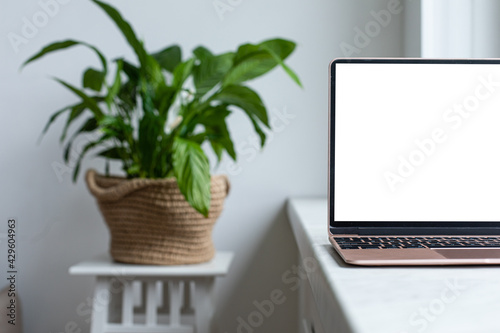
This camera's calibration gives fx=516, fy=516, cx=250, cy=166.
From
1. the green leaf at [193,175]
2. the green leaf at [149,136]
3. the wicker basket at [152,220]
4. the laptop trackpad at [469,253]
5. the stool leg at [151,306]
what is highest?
the green leaf at [149,136]

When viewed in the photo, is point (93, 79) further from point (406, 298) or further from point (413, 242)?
point (406, 298)

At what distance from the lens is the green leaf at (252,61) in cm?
90

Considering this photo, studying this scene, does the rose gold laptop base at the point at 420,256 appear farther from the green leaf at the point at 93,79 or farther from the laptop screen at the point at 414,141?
the green leaf at the point at 93,79

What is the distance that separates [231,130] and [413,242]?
0.80 metres

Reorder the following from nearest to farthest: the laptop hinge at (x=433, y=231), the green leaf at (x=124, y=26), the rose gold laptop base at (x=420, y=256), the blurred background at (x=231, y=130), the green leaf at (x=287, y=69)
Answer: the rose gold laptop base at (x=420, y=256), the laptop hinge at (x=433, y=231), the green leaf at (x=287, y=69), the green leaf at (x=124, y=26), the blurred background at (x=231, y=130)

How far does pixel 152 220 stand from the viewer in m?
0.97

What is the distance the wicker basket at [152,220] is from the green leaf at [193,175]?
0.36ft

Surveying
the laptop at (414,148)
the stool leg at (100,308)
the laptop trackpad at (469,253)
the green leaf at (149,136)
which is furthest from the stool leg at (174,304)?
the laptop trackpad at (469,253)

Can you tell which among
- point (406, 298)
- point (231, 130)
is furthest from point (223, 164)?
point (406, 298)

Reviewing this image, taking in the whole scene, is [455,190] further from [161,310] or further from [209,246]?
[161,310]

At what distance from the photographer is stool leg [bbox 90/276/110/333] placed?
101 cm

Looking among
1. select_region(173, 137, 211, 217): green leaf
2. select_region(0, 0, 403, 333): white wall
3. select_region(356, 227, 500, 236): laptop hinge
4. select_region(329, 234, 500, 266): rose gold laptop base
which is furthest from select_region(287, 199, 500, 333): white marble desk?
select_region(0, 0, 403, 333): white wall

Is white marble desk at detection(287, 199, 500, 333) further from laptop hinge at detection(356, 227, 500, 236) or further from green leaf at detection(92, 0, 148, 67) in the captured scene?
green leaf at detection(92, 0, 148, 67)

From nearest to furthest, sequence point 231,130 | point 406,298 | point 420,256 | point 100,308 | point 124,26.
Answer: point 406,298, point 420,256, point 124,26, point 100,308, point 231,130
